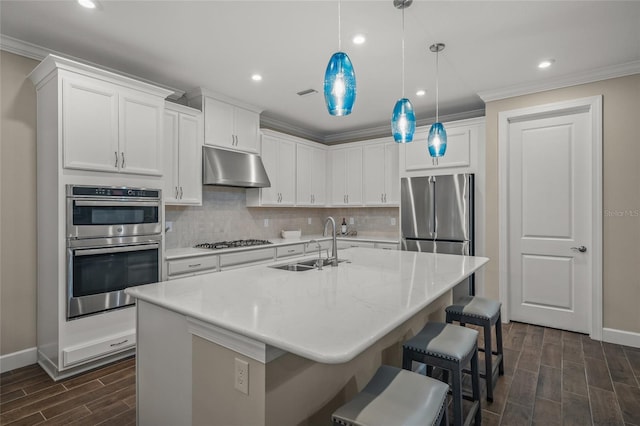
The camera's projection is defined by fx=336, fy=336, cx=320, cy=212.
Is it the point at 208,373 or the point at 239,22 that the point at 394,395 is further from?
the point at 239,22

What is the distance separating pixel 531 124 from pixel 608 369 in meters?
2.51

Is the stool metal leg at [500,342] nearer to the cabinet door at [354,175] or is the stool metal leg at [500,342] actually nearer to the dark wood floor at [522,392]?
the dark wood floor at [522,392]

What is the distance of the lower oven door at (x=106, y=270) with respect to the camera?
266cm

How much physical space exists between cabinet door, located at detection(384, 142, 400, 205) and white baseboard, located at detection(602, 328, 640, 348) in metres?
2.76

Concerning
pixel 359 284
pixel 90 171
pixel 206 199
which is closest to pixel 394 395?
pixel 359 284

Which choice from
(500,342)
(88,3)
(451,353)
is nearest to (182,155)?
(88,3)

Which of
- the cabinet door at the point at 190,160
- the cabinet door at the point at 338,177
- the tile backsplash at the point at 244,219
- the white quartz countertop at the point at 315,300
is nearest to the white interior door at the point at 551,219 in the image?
the white quartz countertop at the point at 315,300

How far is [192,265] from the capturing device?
3480mm

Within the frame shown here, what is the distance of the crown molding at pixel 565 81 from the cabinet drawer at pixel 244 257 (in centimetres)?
324

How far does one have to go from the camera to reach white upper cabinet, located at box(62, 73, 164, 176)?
2.66 meters

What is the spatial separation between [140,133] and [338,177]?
10.9 ft

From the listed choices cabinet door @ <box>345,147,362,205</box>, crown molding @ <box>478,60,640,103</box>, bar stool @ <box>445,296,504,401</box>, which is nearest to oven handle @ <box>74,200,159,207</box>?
bar stool @ <box>445,296,504,401</box>

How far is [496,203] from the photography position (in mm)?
3963

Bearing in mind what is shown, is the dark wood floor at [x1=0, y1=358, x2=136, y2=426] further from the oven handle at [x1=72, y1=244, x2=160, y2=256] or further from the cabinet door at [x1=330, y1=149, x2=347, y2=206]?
the cabinet door at [x1=330, y1=149, x2=347, y2=206]
